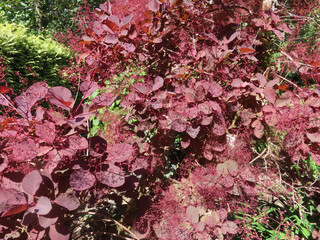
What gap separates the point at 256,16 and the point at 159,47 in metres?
0.68

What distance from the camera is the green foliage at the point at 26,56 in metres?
3.64

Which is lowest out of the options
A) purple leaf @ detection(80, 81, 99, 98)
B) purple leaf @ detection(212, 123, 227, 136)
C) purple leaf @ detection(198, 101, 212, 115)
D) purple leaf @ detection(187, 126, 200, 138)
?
purple leaf @ detection(212, 123, 227, 136)

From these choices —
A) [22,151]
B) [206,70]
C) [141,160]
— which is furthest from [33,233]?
[206,70]

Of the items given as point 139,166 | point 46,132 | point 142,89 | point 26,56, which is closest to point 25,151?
point 46,132

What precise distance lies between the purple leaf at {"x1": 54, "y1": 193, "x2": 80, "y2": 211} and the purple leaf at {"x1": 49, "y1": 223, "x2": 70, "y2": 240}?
0.34 ft

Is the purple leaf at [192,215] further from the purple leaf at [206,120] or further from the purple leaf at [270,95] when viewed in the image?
the purple leaf at [270,95]

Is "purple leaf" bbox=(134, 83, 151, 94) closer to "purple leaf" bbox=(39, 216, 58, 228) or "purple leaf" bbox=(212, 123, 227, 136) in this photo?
"purple leaf" bbox=(212, 123, 227, 136)

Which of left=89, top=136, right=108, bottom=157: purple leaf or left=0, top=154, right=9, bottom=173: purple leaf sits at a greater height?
left=0, top=154, right=9, bottom=173: purple leaf

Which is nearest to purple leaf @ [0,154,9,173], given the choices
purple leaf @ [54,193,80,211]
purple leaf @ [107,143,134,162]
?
purple leaf @ [54,193,80,211]

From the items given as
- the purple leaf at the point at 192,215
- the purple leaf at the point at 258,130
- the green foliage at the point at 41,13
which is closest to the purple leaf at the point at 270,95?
the purple leaf at the point at 258,130

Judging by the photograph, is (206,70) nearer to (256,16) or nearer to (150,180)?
(256,16)

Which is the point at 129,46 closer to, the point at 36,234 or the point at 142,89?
the point at 142,89

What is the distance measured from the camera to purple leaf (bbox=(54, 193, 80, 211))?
0.78 m

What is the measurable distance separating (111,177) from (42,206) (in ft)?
0.79
